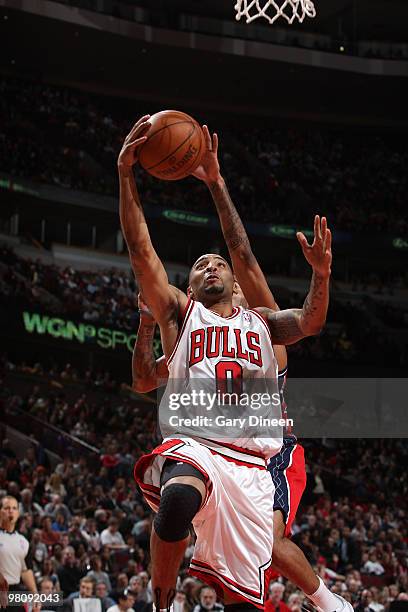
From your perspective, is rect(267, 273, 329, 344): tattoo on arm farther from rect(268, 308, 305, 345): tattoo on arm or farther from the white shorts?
the white shorts

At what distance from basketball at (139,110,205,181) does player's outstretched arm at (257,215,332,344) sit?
28.7 inches

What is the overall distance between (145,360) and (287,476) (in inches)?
40.5

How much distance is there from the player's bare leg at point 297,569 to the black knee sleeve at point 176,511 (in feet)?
3.58

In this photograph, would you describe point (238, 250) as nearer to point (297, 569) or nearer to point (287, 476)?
point (287, 476)

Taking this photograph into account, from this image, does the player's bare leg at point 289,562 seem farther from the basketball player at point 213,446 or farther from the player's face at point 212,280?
the player's face at point 212,280

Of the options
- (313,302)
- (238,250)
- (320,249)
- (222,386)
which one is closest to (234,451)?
(222,386)

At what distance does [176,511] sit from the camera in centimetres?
379

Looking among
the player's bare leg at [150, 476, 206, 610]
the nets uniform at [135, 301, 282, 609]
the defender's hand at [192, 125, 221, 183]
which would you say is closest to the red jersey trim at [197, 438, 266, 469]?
the nets uniform at [135, 301, 282, 609]

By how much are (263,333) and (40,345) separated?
709 inches

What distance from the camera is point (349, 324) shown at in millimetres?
23125

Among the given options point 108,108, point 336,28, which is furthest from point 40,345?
point 336,28

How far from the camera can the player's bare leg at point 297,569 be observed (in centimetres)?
479

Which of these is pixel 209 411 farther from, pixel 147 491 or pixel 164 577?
pixel 164 577

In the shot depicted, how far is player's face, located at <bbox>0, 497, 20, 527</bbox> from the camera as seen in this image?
789 centimetres
